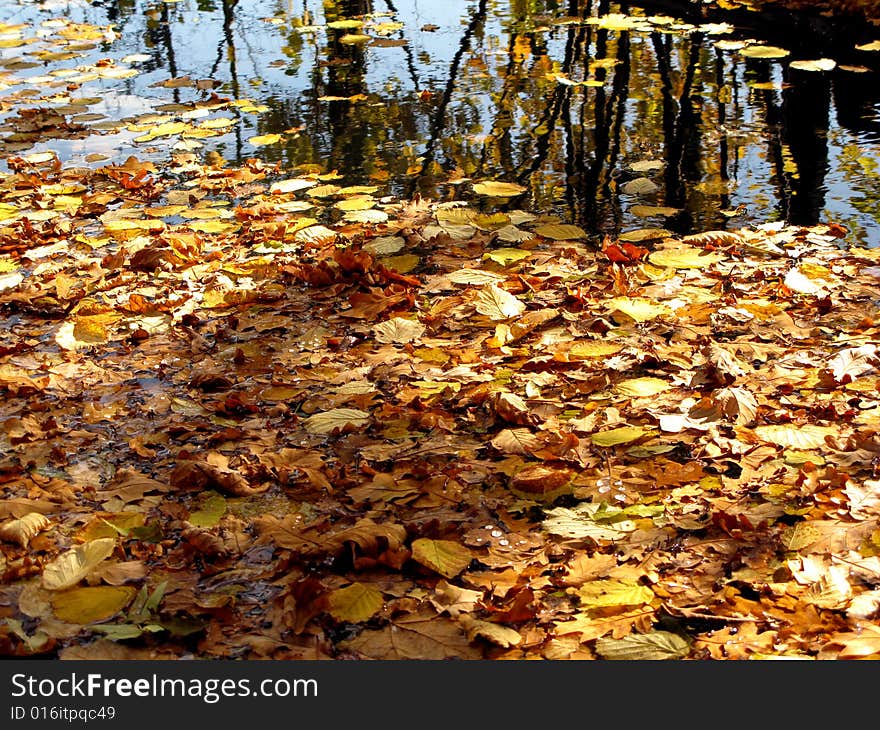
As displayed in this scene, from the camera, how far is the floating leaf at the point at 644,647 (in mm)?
1677

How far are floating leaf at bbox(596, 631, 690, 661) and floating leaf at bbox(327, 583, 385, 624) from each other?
0.45 meters

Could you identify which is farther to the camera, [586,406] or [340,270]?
[340,270]

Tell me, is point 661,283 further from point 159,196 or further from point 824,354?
point 159,196

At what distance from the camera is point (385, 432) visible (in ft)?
8.07

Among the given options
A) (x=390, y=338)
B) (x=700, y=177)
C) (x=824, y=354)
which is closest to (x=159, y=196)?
(x=390, y=338)

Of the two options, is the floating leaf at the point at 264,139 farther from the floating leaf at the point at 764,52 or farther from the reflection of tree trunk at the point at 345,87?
the floating leaf at the point at 764,52

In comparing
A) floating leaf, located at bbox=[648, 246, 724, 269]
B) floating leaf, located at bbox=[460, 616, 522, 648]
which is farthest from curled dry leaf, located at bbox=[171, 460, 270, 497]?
floating leaf, located at bbox=[648, 246, 724, 269]

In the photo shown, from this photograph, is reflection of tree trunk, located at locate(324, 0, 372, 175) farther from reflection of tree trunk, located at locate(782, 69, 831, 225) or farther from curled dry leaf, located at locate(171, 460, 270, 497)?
curled dry leaf, located at locate(171, 460, 270, 497)

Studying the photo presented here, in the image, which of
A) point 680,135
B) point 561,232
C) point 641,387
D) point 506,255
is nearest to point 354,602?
point 641,387

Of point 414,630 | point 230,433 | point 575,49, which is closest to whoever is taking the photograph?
point 414,630

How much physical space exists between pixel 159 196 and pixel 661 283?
2.34 m

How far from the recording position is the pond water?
4066mm

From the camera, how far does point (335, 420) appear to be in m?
2.51

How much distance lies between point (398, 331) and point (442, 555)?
115 centimetres
